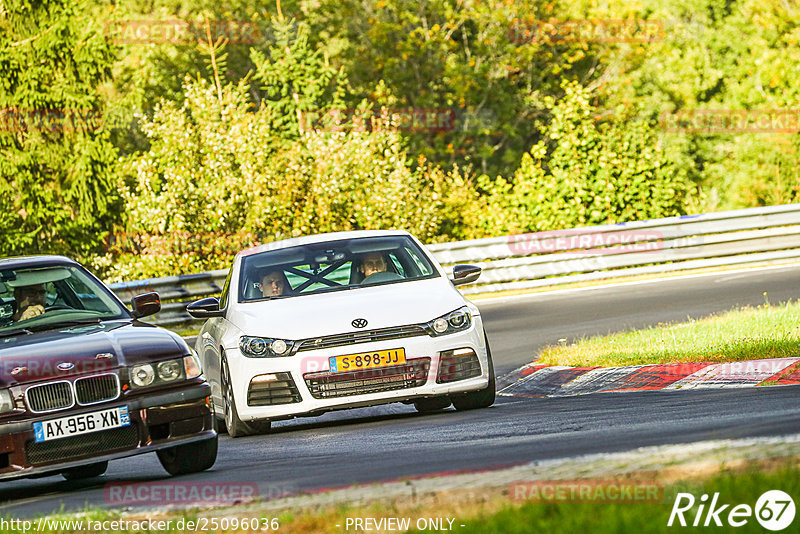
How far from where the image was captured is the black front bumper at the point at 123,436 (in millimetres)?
7242

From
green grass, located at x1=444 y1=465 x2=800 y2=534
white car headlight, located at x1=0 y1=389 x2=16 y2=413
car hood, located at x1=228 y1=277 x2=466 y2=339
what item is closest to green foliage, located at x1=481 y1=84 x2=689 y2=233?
car hood, located at x1=228 y1=277 x2=466 y2=339

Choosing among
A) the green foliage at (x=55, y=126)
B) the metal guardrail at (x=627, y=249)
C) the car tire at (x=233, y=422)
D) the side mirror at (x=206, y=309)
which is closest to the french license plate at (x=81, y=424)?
the car tire at (x=233, y=422)

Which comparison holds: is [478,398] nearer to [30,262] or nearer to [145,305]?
[145,305]

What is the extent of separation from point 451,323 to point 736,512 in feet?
18.7

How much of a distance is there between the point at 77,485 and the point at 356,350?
2347mm

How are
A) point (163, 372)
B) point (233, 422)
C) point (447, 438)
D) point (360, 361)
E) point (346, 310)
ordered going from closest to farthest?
point (163, 372), point (447, 438), point (360, 361), point (346, 310), point (233, 422)

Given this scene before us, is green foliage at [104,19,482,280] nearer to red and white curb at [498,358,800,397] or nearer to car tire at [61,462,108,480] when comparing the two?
red and white curb at [498,358,800,397]

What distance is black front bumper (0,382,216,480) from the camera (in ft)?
23.8

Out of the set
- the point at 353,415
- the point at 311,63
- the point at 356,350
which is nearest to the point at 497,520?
the point at 356,350

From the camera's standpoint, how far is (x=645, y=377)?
1135cm

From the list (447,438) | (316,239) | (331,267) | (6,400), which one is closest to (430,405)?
(331,267)

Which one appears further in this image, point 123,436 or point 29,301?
point 29,301

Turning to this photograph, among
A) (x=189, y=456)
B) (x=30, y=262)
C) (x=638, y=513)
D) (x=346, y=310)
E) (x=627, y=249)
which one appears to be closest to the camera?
(x=638, y=513)

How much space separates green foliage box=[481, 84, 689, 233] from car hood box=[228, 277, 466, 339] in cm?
1621
